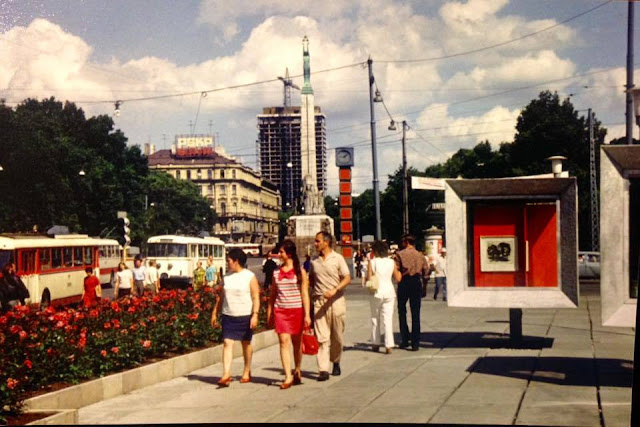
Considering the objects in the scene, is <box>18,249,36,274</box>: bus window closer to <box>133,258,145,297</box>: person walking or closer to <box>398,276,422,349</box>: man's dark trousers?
<box>133,258,145,297</box>: person walking

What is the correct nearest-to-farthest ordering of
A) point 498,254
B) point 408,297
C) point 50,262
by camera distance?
point 498,254 → point 408,297 → point 50,262

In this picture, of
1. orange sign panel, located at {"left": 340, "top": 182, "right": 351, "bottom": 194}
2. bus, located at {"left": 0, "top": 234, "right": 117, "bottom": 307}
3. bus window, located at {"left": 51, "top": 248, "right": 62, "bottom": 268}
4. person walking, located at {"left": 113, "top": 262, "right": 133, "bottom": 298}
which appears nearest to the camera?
person walking, located at {"left": 113, "top": 262, "right": 133, "bottom": 298}

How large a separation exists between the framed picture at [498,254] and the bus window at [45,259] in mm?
22087

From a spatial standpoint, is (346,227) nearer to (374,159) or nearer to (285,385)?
(374,159)

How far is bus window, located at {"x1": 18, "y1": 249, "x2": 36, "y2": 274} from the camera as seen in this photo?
3028cm

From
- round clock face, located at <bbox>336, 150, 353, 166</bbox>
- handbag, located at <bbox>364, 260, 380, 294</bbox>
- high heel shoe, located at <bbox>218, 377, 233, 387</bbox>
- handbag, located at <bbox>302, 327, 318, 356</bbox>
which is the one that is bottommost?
high heel shoe, located at <bbox>218, 377, 233, 387</bbox>

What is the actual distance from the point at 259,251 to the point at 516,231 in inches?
4249

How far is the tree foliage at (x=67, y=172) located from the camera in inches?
1841

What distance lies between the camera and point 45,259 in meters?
32.1

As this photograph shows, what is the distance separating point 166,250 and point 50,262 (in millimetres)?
13924

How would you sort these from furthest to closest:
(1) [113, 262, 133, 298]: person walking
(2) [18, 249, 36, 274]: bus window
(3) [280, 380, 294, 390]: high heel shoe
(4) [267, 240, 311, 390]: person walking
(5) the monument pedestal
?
(5) the monument pedestal, (2) [18, 249, 36, 274]: bus window, (1) [113, 262, 133, 298]: person walking, (4) [267, 240, 311, 390]: person walking, (3) [280, 380, 294, 390]: high heel shoe

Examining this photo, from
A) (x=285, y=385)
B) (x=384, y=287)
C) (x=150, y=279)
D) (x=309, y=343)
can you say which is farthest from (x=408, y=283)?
(x=150, y=279)

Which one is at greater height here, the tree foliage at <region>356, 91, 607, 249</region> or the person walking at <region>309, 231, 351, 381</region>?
the tree foliage at <region>356, 91, 607, 249</region>

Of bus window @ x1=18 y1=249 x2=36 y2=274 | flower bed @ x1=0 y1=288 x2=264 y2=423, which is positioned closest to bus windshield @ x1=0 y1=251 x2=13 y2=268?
bus window @ x1=18 y1=249 x2=36 y2=274
